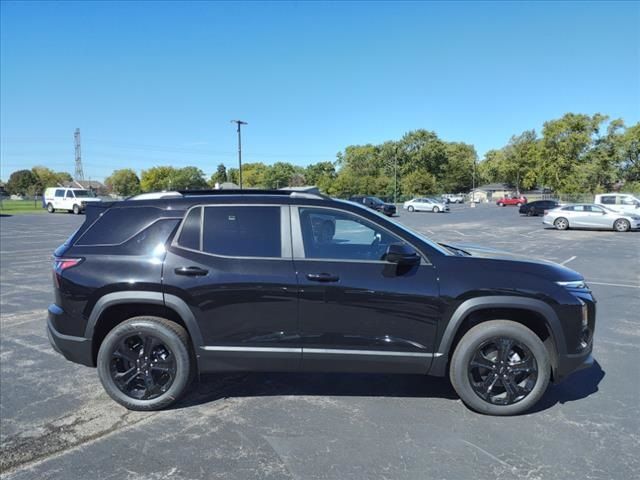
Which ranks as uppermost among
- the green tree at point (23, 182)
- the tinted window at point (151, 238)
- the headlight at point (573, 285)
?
the green tree at point (23, 182)

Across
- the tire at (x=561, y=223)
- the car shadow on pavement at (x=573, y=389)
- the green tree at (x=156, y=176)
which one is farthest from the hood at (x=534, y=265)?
the green tree at (x=156, y=176)

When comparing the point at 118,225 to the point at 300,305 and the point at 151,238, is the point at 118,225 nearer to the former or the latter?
the point at 151,238

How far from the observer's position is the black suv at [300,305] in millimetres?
3631

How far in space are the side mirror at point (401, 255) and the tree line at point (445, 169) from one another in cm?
4648

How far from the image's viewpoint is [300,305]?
12.0ft

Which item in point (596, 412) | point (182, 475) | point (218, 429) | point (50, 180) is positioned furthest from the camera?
point (50, 180)

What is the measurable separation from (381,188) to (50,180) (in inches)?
3668

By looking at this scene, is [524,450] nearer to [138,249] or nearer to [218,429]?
[218,429]

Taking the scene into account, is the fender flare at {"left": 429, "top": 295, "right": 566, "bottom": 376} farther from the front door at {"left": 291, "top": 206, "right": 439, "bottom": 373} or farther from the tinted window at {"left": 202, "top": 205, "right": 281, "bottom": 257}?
the tinted window at {"left": 202, "top": 205, "right": 281, "bottom": 257}

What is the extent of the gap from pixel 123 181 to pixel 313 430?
Result: 142034 mm

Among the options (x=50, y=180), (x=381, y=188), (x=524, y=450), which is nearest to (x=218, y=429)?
(x=524, y=450)

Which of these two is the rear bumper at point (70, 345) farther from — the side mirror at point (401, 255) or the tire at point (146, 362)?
the side mirror at point (401, 255)

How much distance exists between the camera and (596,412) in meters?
3.79

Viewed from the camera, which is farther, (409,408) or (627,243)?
(627,243)
